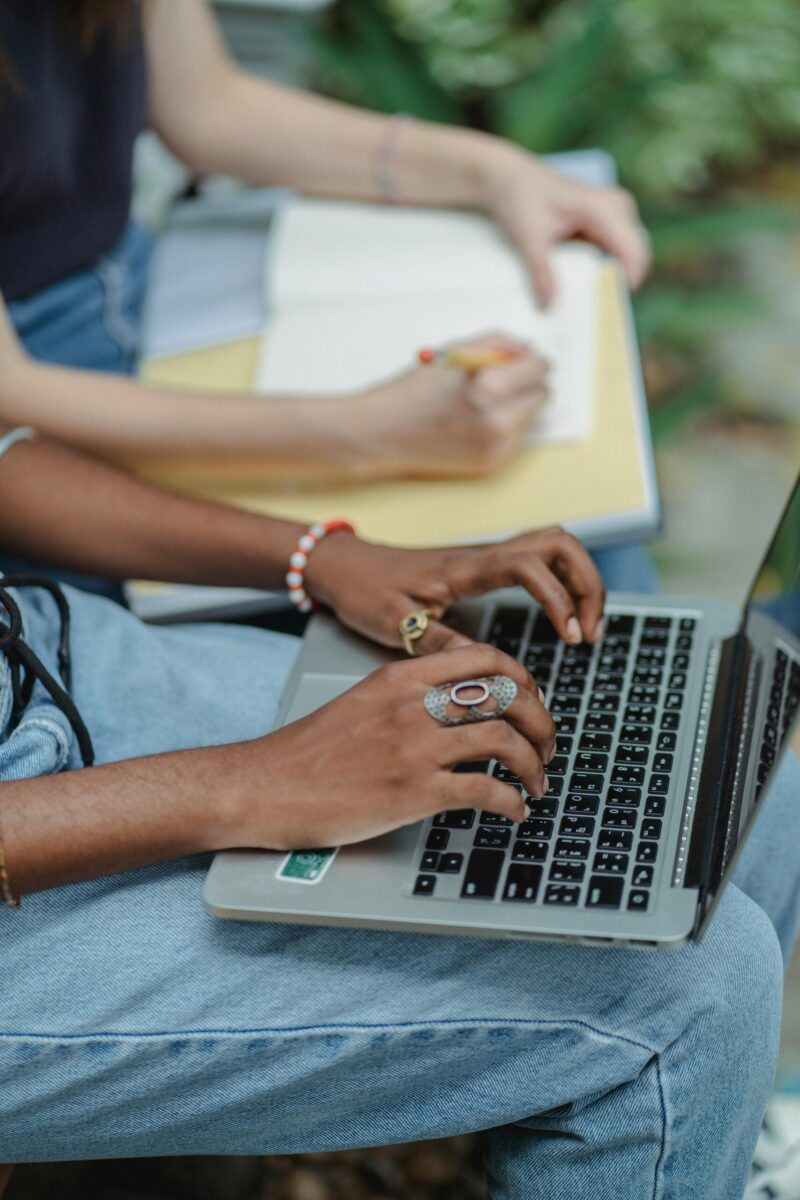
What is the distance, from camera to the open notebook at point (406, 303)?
130 cm

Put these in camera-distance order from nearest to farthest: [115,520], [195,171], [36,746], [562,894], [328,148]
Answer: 1. [562,894]
2. [36,746]
3. [115,520]
4. [328,148]
5. [195,171]

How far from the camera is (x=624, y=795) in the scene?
873 mm

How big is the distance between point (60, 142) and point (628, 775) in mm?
845

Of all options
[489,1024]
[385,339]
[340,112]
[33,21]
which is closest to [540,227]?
[385,339]

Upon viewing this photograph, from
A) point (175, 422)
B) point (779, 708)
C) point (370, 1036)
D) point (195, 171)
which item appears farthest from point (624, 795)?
point (195, 171)

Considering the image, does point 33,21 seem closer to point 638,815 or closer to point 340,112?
point 340,112

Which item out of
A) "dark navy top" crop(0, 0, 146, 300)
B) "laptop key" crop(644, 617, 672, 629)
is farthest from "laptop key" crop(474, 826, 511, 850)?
"dark navy top" crop(0, 0, 146, 300)

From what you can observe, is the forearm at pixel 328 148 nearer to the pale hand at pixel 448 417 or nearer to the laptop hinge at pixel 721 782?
the pale hand at pixel 448 417

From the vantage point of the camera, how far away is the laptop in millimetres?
789

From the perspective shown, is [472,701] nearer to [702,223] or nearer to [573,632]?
[573,632]

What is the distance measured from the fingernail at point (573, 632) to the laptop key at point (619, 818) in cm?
15

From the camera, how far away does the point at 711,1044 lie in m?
0.84

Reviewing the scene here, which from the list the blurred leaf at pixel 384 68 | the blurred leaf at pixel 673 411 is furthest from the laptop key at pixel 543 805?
the blurred leaf at pixel 384 68

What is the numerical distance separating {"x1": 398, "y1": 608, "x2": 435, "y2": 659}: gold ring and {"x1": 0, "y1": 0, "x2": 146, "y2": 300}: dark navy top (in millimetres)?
604
